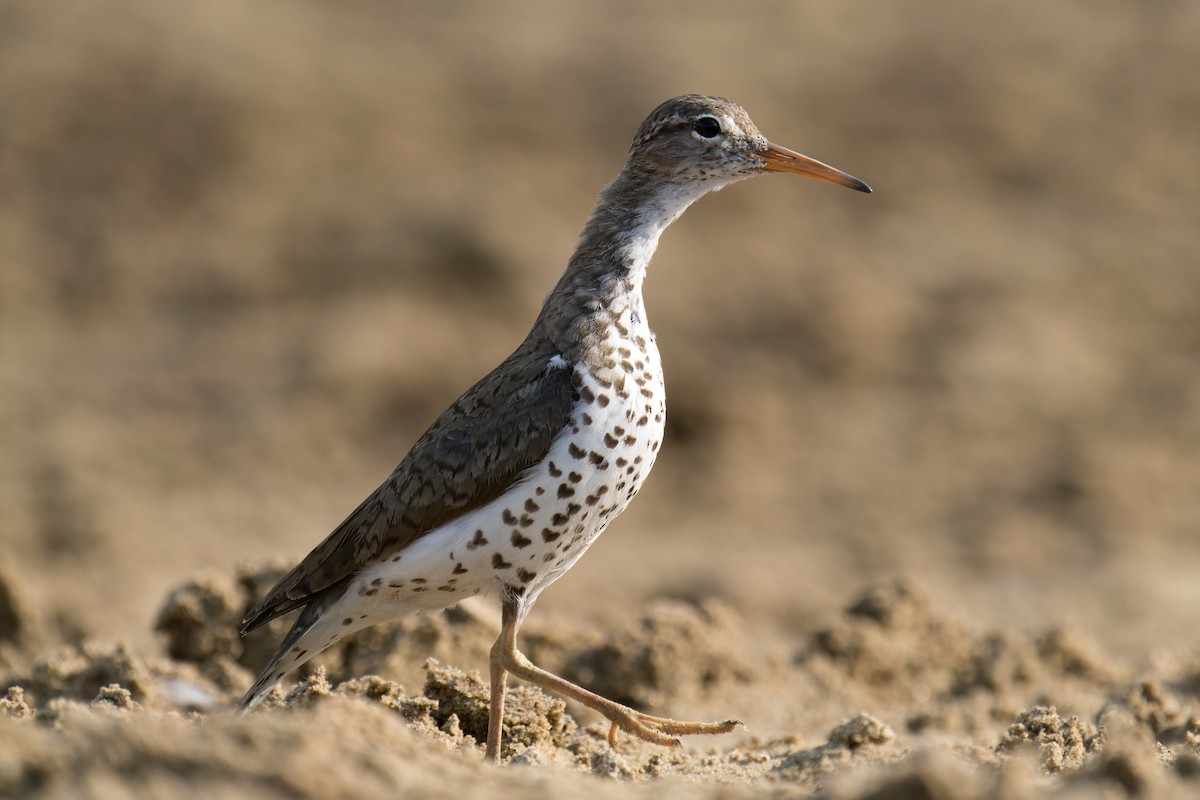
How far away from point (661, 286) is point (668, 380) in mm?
2186

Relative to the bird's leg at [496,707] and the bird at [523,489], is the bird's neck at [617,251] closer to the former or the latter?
the bird at [523,489]

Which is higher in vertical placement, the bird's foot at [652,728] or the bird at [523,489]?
the bird at [523,489]

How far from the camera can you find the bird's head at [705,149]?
678 centimetres

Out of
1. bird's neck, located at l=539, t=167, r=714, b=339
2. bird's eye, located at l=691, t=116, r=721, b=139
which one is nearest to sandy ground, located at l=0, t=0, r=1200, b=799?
bird's neck, located at l=539, t=167, r=714, b=339

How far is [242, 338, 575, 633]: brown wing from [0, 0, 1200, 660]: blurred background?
11.1ft

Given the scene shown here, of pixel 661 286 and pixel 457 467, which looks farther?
pixel 661 286

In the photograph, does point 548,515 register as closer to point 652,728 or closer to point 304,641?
point 652,728

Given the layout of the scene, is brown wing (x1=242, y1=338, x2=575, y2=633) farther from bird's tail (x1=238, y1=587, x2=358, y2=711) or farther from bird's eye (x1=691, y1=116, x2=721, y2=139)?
bird's eye (x1=691, y1=116, x2=721, y2=139)

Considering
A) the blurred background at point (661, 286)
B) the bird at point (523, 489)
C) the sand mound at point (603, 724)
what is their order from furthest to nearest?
the blurred background at point (661, 286), the bird at point (523, 489), the sand mound at point (603, 724)

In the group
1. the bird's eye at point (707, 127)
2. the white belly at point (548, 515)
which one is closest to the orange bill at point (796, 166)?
the bird's eye at point (707, 127)

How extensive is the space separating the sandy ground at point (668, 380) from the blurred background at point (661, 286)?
0.05m

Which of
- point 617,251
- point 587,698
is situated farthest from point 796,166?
point 587,698

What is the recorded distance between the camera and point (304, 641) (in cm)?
632

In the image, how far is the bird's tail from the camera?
6.31m
